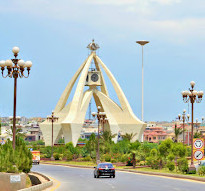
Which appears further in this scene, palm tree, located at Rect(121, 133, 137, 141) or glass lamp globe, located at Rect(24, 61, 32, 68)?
palm tree, located at Rect(121, 133, 137, 141)

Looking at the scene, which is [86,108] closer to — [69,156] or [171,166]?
[69,156]

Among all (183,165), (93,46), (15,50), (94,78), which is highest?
(93,46)

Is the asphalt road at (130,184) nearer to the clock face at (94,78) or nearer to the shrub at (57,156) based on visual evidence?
the shrub at (57,156)

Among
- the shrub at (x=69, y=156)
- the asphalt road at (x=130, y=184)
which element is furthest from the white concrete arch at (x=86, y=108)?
the asphalt road at (x=130, y=184)

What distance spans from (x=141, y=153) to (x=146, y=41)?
1927 inches

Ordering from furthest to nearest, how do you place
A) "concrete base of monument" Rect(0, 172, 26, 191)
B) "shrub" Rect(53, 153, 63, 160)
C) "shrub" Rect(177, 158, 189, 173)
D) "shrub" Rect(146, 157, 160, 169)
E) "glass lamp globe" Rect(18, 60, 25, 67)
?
"shrub" Rect(53, 153, 63, 160), "shrub" Rect(146, 157, 160, 169), "shrub" Rect(177, 158, 189, 173), "glass lamp globe" Rect(18, 60, 25, 67), "concrete base of monument" Rect(0, 172, 26, 191)

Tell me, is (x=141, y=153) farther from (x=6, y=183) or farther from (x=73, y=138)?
(x=73, y=138)

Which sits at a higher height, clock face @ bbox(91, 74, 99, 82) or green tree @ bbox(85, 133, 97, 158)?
clock face @ bbox(91, 74, 99, 82)

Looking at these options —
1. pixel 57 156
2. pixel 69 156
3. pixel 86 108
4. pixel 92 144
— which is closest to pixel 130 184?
pixel 92 144

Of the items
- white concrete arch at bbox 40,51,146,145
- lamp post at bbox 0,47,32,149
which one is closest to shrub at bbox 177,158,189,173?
lamp post at bbox 0,47,32,149

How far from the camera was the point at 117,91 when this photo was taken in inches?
3752

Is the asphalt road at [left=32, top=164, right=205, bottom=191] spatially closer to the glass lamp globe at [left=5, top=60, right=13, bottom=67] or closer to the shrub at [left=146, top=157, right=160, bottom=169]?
the glass lamp globe at [left=5, top=60, right=13, bottom=67]

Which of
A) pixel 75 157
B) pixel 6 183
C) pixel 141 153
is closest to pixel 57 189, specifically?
pixel 6 183

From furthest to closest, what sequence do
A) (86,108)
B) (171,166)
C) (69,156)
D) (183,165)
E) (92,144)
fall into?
(86,108)
(69,156)
(92,144)
(171,166)
(183,165)
